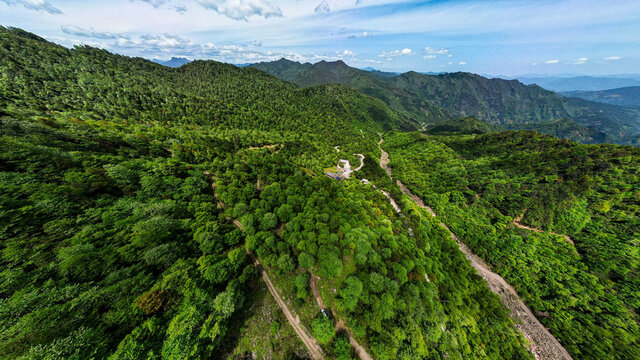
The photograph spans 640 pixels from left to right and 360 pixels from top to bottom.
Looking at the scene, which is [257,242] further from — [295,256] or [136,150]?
[136,150]

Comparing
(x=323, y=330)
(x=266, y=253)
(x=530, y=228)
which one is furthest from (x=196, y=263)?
(x=530, y=228)

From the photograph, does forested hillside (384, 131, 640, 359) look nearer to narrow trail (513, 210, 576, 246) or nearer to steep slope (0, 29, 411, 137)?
narrow trail (513, 210, 576, 246)

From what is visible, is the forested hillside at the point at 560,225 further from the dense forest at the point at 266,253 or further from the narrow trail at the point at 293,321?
the narrow trail at the point at 293,321

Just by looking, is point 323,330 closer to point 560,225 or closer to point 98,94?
point 560,225

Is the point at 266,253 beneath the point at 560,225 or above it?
above

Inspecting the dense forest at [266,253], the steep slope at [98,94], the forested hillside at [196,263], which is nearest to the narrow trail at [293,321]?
the dense forest at [266,253]

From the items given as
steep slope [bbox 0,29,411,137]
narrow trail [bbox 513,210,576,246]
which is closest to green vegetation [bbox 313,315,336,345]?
narrow trail [bbox 513,210,576,246]
